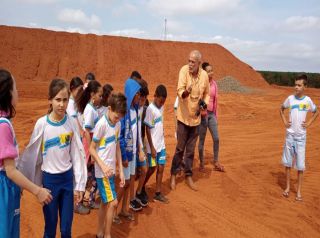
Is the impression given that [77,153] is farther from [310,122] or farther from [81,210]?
[310,122]

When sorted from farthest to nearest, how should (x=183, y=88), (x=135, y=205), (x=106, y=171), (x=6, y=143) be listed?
(x=183, y=88) < (x=135, y=205) < (x=106, y=171) < (x=6, y=143)

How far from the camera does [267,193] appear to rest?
5469mm

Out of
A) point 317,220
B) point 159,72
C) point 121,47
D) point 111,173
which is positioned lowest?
point 317,220

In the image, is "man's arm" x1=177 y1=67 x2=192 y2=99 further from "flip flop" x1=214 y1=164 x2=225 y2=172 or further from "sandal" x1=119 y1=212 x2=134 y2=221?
"flip flop" x1=214 y1=164 x2=225 y2=172

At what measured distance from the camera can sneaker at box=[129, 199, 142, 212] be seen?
4.38 meters

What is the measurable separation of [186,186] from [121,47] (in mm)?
31006

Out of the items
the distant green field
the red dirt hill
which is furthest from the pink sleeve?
the distant green field

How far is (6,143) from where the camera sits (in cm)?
207

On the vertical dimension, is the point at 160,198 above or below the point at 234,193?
above

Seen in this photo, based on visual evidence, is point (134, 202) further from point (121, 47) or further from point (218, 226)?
point (121, 47)

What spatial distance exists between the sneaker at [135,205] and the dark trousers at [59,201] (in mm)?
1640

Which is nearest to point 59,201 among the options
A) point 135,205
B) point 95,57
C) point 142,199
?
point 135,205

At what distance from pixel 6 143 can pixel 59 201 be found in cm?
97

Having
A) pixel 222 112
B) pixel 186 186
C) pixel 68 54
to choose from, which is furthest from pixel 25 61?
pixel 186 186
